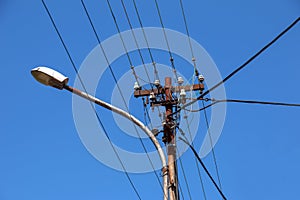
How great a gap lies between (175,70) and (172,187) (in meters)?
2.44

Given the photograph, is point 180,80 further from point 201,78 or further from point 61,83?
point 61,83

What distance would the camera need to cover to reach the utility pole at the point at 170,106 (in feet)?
17.5

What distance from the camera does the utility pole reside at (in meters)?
5.32

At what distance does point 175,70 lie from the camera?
280 inches

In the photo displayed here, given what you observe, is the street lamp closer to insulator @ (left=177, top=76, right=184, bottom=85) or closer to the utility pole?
the utility pole

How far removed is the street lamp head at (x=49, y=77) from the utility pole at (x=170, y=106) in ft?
5.53

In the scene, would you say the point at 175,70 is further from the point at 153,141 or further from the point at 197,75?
the point at 153,141

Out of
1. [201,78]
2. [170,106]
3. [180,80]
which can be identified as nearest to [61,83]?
[170,106]

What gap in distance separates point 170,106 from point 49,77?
2.33 m

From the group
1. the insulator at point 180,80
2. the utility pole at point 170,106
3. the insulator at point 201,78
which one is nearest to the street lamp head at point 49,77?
the utility pole at point 170,106

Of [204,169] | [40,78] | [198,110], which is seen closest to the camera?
[40,78]

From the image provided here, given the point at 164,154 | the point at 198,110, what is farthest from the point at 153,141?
the point at 198,110

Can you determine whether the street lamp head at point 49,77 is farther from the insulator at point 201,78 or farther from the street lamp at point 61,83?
the insulator at point 201,78

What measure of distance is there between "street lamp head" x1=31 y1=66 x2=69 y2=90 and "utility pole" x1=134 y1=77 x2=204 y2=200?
1.69 m
